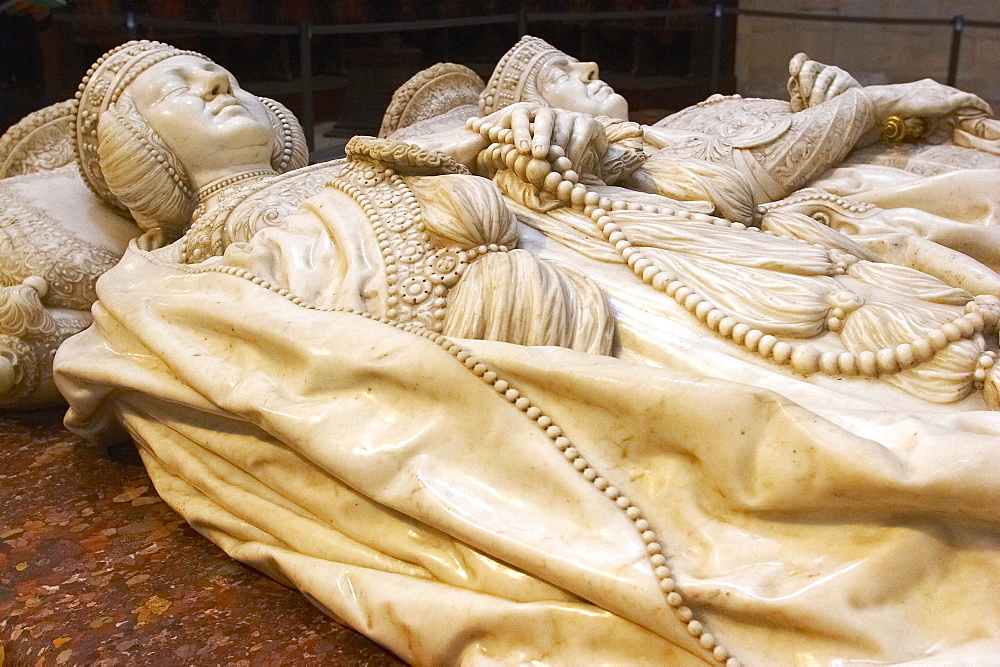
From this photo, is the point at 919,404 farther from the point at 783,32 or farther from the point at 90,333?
the point at 783,32

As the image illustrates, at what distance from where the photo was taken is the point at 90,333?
1.71 meters

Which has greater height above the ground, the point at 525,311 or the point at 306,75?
the point at 306,75

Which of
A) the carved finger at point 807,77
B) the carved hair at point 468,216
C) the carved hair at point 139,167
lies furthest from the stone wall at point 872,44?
the carved hair at point 468,216

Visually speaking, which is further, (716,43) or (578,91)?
(716,43)

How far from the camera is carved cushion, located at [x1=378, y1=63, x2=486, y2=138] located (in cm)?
335

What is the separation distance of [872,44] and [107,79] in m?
4.04

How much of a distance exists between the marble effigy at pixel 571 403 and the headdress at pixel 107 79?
0.55 metres

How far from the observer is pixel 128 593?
1.47 metres

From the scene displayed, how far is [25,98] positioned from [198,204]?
41.5 inches

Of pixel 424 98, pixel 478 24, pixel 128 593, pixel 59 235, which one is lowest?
pixel 128 593

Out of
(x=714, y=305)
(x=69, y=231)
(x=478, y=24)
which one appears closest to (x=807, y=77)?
(x=714, y=305)

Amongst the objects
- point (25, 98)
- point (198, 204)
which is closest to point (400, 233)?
point (198, 204)

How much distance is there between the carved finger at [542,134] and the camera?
1.57 meters

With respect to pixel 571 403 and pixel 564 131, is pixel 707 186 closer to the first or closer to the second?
pixel 564 131
